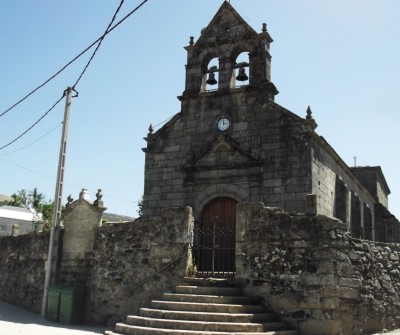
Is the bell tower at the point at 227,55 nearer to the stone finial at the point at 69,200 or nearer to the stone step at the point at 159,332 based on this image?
the stone finial at the point at 69,200

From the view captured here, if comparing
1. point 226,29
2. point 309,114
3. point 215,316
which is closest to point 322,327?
point 215,316

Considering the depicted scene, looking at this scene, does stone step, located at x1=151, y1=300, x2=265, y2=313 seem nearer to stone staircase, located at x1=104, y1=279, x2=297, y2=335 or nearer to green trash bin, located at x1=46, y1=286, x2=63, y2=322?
stone staircase, located at x1=104, y1=279, x2=297, y2=335

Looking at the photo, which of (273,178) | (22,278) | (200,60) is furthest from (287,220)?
(22,278)

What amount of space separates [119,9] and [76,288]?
6.99 m

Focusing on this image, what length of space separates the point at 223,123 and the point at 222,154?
3.64 feet

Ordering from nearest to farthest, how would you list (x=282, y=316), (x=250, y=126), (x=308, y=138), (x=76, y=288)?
(x=282, y=316) → (x=76, y=288) → (x=308, y=138) → (x=250, y=126)

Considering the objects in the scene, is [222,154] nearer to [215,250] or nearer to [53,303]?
[215,250]

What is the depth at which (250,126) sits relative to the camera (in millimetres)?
14977

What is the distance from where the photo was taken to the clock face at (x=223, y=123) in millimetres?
15398

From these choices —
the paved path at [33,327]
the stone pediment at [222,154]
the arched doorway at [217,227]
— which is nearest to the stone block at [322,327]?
the paved path at [33,327]

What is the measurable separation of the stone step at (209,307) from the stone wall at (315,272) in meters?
0.48

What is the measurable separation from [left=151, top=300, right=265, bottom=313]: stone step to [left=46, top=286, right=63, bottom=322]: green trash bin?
386cm

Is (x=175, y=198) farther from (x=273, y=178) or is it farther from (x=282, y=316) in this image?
(x=282, y=316)

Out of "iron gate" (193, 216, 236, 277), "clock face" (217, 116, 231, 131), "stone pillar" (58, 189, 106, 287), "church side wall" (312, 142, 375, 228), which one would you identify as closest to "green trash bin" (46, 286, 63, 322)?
"stone pillar" (58, 189, 106, 287)
